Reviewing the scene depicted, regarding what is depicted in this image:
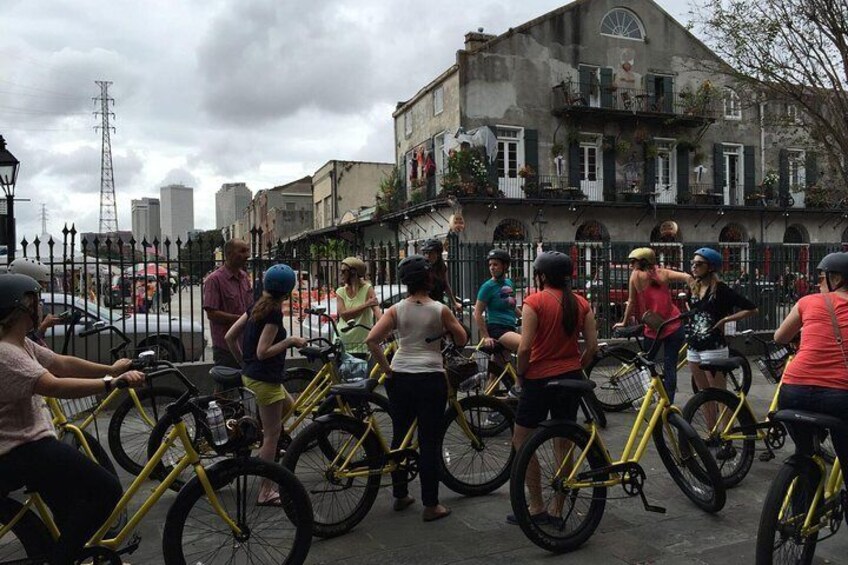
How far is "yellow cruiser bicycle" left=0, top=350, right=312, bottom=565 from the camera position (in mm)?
3176

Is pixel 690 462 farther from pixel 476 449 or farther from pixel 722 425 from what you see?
pixel 476 449

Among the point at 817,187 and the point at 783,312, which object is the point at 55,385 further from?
the point at 817,187

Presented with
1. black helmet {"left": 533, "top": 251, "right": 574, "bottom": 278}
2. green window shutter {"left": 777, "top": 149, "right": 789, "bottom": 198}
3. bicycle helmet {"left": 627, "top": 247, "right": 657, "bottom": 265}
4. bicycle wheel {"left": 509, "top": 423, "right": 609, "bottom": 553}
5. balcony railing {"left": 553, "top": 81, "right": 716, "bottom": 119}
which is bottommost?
bicycle wheel {"left": 509, "top": 423, "right": 609, "bottom": 553}

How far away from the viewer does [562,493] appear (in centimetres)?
419

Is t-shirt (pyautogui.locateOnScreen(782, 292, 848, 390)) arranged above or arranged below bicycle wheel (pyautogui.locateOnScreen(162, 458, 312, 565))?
above

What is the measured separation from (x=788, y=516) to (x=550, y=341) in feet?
5.21

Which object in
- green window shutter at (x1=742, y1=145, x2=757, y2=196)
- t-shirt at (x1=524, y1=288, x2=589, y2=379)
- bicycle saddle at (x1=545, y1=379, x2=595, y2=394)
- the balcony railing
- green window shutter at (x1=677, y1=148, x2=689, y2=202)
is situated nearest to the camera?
bicycle saddle at (x1=545, y1=379, x2=595, y2=394)

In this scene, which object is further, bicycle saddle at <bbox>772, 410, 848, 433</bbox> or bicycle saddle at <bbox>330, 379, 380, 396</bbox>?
bicycle saddle at <bbox>330, 379, 380, 396</bbox>

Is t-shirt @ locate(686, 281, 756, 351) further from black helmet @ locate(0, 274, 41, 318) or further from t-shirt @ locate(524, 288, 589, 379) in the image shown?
black helmet @ locate(0, 274, 41, 318)

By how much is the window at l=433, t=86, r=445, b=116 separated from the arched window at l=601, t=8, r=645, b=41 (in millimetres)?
6674

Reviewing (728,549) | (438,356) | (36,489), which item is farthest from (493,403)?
(36,489)

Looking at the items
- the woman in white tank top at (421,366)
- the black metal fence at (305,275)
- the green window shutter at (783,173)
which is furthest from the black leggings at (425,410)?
the green window shutter at (783,173)

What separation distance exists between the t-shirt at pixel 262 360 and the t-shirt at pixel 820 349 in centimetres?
315

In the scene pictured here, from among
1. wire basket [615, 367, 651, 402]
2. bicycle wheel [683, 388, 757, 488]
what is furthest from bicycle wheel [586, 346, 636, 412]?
bicycle wheel [683, 388, 757, 488]
